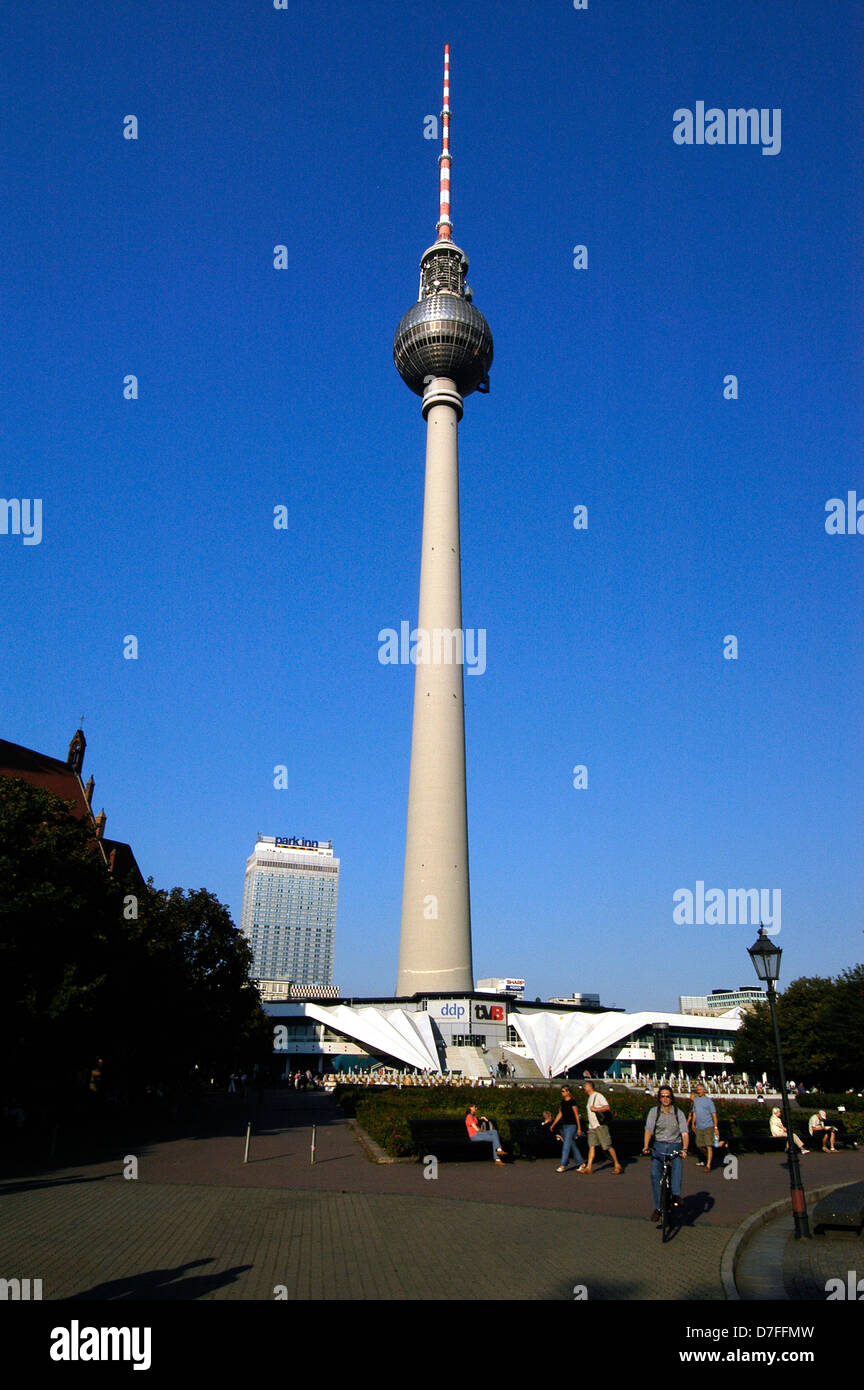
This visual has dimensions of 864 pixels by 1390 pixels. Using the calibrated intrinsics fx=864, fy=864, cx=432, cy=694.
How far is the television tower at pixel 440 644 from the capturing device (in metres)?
66.4

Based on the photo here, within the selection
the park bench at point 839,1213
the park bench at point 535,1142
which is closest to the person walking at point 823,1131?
the park bench at point 535,1142

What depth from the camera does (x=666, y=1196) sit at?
477 inches

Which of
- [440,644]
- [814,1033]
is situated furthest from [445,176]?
[814,1033]

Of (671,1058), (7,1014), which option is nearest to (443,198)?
(671,1058)

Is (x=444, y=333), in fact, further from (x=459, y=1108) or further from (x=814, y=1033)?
(x=459, y=1108)

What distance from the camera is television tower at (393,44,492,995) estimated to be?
66.4 m

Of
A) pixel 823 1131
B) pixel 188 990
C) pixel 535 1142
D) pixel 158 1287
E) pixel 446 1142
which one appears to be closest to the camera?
pixel 158 1287

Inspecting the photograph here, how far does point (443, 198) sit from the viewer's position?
3583 inches

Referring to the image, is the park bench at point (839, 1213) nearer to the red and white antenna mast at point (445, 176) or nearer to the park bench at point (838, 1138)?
the park bench at point (838, 1138)

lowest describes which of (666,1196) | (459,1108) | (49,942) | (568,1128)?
(459,1108)

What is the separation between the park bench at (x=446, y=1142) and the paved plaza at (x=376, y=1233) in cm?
38

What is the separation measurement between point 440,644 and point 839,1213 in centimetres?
6210
